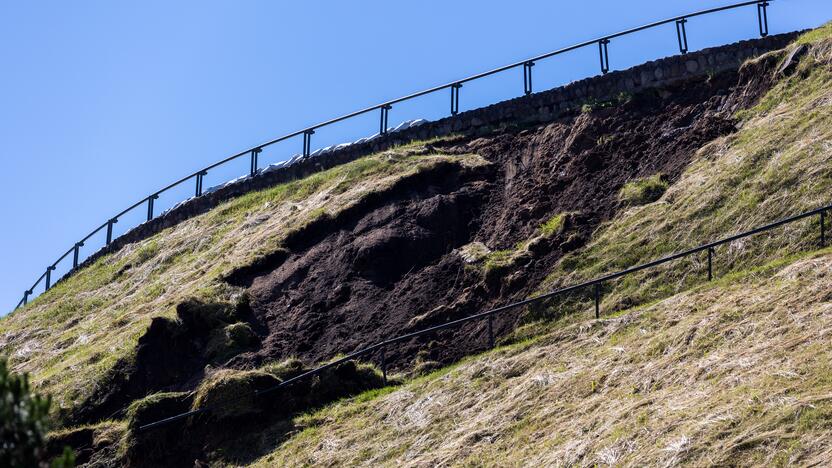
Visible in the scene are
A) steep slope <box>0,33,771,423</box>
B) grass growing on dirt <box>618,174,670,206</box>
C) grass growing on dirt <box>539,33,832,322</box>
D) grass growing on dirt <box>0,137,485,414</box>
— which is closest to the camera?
grass growing on dirt <box>539,33,832,322</box>

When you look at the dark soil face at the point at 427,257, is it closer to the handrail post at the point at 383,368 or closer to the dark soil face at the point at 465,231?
the dark soil face at the point at 465,231

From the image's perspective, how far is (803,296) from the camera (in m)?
16.9

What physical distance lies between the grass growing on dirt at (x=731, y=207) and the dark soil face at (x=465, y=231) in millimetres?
645

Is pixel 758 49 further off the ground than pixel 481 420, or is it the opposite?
pixel 758 49

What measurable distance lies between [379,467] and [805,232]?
746cm

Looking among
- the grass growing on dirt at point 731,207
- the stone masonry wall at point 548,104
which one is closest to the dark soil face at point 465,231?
the stone masonry wall at point 548,104

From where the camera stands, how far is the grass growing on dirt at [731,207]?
19922mm

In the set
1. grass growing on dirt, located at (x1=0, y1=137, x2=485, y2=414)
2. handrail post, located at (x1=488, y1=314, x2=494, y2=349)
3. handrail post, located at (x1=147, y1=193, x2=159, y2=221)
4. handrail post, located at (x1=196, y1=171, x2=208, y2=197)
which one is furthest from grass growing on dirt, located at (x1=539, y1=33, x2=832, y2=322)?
handrail post, located at (x1=147, y1=193, x2=159, y2=221)

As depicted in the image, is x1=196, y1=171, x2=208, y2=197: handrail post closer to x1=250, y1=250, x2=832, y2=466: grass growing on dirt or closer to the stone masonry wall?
the stone masonry wall

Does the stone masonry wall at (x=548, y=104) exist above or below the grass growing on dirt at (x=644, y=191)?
above

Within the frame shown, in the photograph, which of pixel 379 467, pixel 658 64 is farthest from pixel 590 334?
pixel 658 64

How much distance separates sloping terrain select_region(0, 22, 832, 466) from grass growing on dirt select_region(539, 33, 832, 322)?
1.6 inches

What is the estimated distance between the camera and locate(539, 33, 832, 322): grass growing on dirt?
784 inches

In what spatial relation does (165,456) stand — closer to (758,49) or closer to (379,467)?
(379,467)
